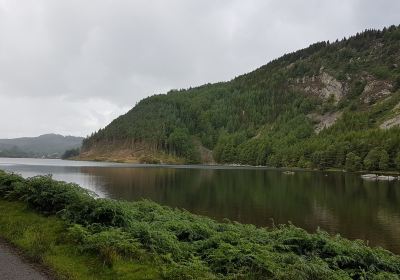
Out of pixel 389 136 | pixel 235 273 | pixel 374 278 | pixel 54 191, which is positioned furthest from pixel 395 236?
A: pixel 389 136

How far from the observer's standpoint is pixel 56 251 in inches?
675

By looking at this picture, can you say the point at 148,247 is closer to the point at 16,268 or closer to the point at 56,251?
the point at 56,251

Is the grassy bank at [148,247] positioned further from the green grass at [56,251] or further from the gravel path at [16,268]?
the gravel path at [16,268]

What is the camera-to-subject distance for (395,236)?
42.3m

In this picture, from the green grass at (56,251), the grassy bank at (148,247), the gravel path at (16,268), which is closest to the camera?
the gravel path at (16,268)

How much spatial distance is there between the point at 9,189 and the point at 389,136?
192 meters

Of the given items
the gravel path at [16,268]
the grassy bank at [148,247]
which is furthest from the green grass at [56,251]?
the gravel path at [16,268]

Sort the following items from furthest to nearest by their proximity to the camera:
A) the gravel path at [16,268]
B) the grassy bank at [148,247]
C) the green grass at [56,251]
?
1. the grassy bank at [148,247]
2. the green grass at [56,251]
3. the gravel path at [16,268]

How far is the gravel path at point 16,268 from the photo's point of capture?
1391 cm

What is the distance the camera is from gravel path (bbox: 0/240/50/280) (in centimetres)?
1391

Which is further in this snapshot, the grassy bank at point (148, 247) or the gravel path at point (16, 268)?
the grassy bank at point (148, 247)

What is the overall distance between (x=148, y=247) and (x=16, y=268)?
18.8 ft

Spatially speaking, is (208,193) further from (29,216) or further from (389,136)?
(389,136)

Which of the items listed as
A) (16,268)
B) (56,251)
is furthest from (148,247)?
(16,268)
